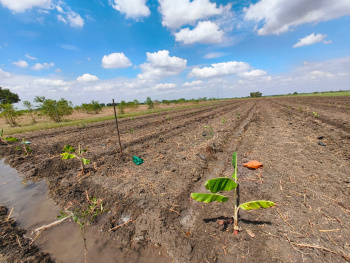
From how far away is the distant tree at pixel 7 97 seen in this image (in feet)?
160

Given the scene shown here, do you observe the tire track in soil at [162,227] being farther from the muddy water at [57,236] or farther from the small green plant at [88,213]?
the small green plant at [88,213]

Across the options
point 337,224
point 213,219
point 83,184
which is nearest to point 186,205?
point 213,219

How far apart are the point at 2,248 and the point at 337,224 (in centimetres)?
548

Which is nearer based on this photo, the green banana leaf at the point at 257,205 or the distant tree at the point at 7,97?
the green banana leaf at the point at 257,205

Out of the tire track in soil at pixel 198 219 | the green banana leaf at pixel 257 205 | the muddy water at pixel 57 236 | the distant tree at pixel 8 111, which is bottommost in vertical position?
the muddy water at pixel 57 236

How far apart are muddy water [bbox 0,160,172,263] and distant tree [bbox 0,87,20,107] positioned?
221 feet

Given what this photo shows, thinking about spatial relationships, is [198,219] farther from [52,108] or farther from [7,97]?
[7,97]

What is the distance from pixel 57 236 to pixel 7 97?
241ft

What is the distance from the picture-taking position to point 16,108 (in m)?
20.6

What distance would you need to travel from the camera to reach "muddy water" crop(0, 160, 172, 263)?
7.36ft

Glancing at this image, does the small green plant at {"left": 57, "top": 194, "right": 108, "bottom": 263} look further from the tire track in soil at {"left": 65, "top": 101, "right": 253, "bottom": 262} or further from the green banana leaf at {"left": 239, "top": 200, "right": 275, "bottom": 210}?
the green banana leaf at {"left": 239, "top": 200, "right": 275, "bottom": 210}

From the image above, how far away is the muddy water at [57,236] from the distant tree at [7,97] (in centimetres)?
6751

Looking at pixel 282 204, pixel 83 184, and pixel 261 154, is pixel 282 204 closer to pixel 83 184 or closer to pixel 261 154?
Answer: pixel 261 154

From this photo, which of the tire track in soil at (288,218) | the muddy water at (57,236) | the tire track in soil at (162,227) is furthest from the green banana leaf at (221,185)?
the muddy water at (57,236)
